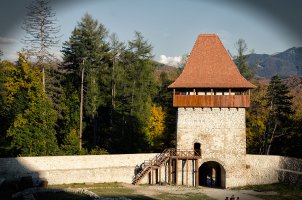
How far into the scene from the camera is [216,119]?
29.1 metres

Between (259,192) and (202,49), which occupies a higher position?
(202,49)

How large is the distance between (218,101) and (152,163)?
6.98 metres

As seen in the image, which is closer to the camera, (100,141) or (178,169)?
(178,169)

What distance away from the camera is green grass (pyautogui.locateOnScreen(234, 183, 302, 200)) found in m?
24.1

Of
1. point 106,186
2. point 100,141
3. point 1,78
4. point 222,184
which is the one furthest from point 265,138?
point 1,78

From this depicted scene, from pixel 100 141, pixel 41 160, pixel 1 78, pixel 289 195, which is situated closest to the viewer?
pixel 289 195

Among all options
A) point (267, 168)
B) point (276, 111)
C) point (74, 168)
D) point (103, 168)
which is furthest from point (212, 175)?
point (74, 168)

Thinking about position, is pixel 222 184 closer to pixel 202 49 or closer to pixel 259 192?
pixel 259 192

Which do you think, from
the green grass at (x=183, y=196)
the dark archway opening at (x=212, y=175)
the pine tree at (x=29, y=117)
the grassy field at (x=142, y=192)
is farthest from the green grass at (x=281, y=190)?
the pine tree at (x=29, y=117)

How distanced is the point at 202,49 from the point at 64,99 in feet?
52.4

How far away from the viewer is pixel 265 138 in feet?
134

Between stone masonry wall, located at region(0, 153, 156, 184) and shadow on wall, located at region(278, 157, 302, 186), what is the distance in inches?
395

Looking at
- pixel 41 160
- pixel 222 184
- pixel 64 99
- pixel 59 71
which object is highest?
pixel 59 71

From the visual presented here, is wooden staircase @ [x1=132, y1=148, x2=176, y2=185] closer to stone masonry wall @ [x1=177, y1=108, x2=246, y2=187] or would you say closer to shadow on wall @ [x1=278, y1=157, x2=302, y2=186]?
stone masonry wall @ [x1=177, y1=108, x2=246, y2=187]
